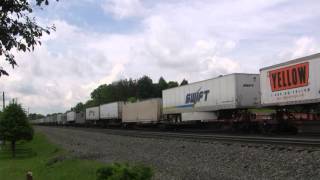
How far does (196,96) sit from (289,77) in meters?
13.6

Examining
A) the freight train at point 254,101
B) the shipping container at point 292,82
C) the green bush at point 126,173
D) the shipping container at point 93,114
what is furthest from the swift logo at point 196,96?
the shipping container at point 93,114

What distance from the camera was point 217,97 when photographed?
38125 millimetres

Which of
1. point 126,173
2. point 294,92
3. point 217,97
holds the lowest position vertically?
point 126,173

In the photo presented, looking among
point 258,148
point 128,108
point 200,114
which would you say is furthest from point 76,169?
point 128,108

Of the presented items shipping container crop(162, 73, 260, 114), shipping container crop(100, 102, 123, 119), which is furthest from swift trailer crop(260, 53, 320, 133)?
shipping container crop(100, 102, 123, 119)

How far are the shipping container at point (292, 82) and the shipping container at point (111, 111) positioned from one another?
134 feet

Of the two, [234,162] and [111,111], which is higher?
[111,111]

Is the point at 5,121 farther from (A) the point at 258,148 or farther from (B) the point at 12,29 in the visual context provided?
(B) the point at 12,29

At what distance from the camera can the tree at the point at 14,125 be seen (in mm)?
41562

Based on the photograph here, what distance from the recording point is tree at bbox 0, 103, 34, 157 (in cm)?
4156

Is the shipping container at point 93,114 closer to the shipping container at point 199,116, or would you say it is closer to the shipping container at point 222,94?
the shipping container at point 222,94

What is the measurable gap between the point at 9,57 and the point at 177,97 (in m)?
41.3

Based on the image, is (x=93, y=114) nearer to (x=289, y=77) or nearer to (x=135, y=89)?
(x=289, y=77)

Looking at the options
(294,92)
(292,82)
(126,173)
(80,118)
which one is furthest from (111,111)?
(126,173)
